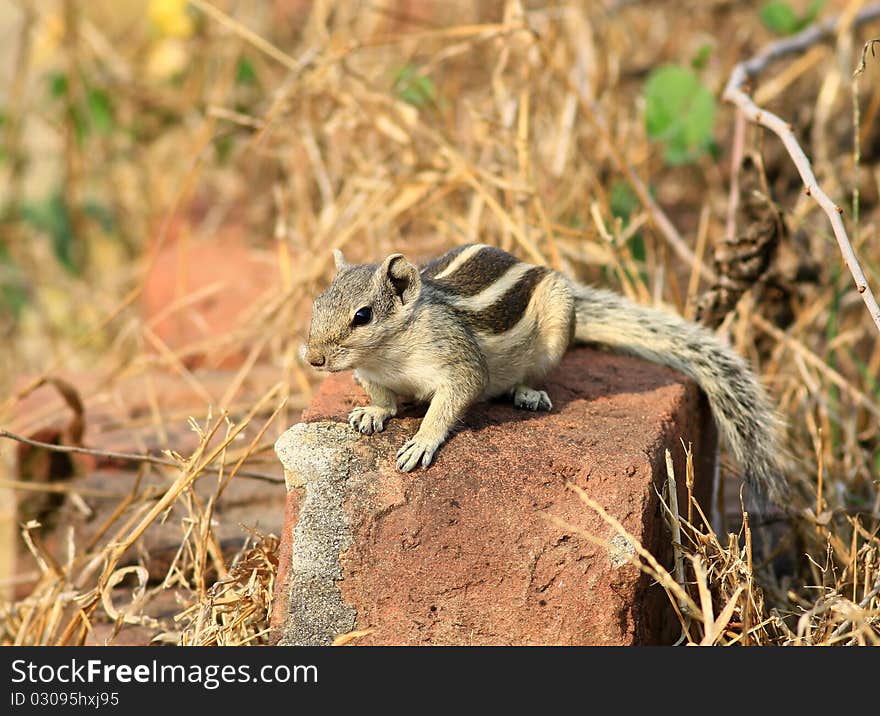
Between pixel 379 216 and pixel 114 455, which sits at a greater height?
pixel 379 216

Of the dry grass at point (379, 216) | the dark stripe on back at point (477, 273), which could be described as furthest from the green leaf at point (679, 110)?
the dark stripe on back at point (477, 273)

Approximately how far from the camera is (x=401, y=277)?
3.24m

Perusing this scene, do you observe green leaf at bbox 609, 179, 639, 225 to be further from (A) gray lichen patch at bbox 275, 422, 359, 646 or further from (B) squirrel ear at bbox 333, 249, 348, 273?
(A) gray lichen patch at bbox 275, 422, 359, 646

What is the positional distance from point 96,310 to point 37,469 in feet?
9.43

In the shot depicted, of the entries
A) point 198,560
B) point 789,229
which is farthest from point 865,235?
point 198,560

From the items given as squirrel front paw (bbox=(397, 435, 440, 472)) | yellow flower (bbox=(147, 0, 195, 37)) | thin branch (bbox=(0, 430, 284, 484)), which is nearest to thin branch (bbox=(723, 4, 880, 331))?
squirrel front paw (bbox=(397, 435, 440, 472))

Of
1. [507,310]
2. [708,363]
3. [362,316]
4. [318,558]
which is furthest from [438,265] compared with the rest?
[318,558]

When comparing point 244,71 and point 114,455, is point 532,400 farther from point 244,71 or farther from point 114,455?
point 244,71

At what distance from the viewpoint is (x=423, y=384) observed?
3234 millimetres

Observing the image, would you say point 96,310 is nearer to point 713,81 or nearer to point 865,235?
point 713,81

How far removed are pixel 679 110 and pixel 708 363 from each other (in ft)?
5.83

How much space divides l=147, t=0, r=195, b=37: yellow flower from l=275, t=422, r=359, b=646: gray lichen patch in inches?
198

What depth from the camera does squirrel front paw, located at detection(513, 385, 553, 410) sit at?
11.2ft

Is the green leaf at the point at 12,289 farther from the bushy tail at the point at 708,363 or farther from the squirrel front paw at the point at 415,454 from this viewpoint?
the squirrel front paw at the point at 415,454
